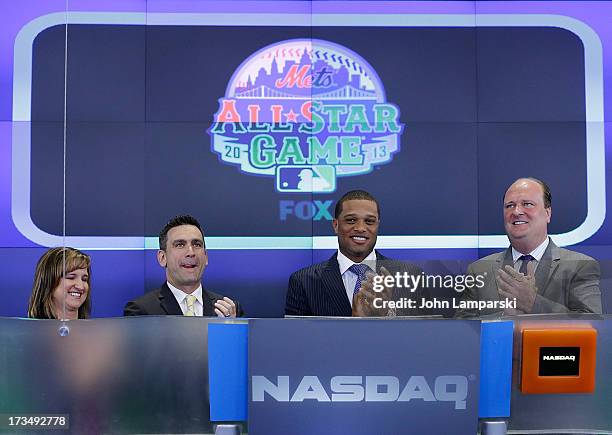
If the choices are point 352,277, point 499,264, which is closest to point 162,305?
point 352,277

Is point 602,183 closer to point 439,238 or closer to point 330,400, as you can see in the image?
point 439,238

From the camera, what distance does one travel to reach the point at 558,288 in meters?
2.02

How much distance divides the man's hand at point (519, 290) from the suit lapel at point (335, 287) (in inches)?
15.3

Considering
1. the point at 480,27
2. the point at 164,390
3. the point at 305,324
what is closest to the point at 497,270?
the point at 305,324

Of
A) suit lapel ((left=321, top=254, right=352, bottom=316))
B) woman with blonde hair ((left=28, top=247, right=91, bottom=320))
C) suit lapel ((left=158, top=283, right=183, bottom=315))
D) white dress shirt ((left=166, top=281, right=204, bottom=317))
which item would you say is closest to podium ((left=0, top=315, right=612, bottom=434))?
suit lapel ((left=321, top=254, right=352, bottom=316))

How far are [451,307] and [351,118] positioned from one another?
2.63 m

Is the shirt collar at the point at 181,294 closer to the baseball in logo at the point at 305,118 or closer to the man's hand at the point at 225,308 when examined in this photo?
the man's hand at the point at 225,308

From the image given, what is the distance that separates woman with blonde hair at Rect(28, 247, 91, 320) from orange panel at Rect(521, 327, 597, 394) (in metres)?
1.44

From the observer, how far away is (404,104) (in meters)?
4.59

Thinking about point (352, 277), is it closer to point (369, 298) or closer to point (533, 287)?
point (369, 298)

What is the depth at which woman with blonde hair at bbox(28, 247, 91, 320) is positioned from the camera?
279cm

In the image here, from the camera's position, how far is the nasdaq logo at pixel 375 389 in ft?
6.33

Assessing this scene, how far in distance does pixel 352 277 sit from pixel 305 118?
6.43 ft

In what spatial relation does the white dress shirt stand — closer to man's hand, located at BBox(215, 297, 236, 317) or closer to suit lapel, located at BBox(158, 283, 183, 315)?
suit lapel, located at BBox(158, 283, 183, 315)
